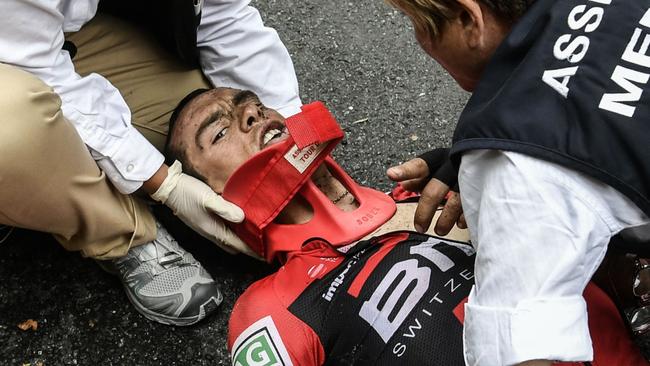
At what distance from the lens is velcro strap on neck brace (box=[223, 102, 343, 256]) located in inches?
56.3

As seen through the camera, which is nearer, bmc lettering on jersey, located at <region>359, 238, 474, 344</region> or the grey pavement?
bmc lettering on jersey, located at <region>359, 238, 474, 344</region>

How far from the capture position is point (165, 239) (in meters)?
1.56

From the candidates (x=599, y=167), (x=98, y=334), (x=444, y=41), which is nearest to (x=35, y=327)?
(x=98, y=334)

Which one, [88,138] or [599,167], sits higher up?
[599,167]

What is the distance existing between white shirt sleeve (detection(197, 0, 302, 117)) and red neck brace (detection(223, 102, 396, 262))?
0.93 ft

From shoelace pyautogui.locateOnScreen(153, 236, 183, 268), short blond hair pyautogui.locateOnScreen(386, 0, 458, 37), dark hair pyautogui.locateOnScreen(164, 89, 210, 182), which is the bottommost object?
shoelace pyautogui.locateOnScreen(153, 236, 183, 268)

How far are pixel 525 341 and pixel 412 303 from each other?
0.37m

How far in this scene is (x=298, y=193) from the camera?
4.99 ft

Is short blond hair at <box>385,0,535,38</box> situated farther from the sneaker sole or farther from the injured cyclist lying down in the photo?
the sneaker sole

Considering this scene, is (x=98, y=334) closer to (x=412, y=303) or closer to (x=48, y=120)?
(x=48, y=120)

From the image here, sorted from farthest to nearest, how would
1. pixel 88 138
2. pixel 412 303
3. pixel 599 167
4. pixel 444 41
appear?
1. pixel 88 138
2. pixel 412 303
3. pixel 444 41
4. pixel 599 167

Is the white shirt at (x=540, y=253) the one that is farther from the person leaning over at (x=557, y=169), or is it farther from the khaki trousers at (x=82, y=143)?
the khaki trousers at (x=82, y=143)

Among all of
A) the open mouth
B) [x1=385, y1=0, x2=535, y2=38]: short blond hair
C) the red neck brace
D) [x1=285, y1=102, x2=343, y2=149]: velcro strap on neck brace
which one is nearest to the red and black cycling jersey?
the red neck brace

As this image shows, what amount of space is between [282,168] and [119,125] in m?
0.33
